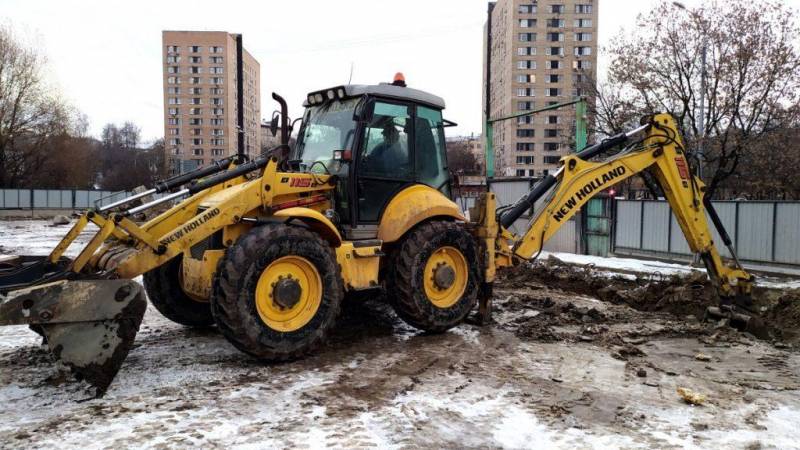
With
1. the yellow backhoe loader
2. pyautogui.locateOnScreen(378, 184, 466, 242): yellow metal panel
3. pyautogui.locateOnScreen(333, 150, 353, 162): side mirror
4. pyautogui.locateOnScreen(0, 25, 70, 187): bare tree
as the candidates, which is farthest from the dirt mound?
pyautogui.locateOnScreen(0, 25, 70, 187): bare tree

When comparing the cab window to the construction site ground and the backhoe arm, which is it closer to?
the backhoe arm

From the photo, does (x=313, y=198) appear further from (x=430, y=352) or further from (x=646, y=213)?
(x=646, y=213)

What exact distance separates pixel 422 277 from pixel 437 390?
5.40ft

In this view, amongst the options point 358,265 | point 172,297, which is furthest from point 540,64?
point 172,297

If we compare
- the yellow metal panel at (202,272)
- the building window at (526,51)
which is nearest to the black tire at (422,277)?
the yellow metal panel at (202,272)

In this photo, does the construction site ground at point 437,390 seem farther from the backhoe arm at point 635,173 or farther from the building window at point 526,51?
the building window at point 526,51

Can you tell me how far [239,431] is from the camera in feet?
13.3

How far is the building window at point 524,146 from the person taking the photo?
87.6 meters

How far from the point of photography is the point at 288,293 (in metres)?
5.44

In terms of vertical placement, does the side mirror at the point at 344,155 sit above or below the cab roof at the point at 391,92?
below

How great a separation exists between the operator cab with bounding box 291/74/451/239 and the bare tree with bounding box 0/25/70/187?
4565cm

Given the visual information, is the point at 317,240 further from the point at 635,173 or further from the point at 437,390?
the point at 635,173

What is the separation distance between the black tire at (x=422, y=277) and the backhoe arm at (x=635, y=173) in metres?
0.91

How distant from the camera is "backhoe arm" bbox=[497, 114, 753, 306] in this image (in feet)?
24.1
